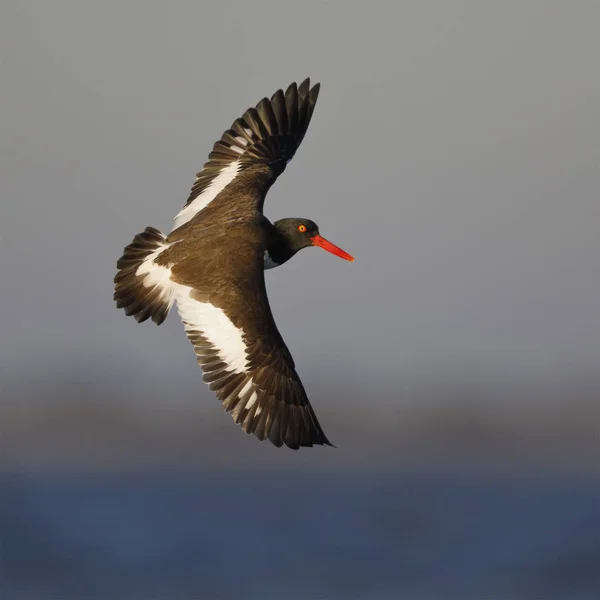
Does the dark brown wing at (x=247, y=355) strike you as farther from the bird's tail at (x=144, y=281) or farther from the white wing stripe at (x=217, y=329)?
the bird's tail at (x=144, y=281)

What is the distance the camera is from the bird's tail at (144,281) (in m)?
12.8

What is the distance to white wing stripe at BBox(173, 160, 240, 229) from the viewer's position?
46.1 ft

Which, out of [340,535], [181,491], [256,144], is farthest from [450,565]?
[256,144]

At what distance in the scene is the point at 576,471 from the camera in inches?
2474

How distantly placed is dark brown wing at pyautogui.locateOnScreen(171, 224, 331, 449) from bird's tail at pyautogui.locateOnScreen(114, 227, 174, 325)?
264 mm

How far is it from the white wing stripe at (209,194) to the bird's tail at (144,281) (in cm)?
72

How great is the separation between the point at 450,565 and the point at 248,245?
24016mm

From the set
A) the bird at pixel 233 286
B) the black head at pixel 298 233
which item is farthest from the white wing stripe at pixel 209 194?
the black head at pixel 298 233

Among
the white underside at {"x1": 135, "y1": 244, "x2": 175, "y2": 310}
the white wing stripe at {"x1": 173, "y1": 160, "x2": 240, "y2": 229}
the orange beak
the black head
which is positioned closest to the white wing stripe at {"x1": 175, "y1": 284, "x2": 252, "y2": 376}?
the white underside at {"x1": 135, "y1": 244, "x2": 175, "y2": 310}

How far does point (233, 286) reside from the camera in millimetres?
12445

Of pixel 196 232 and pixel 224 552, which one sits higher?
pixel 224 552

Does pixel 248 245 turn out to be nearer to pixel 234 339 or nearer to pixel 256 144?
pixel 234 339

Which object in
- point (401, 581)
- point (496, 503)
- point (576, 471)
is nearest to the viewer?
point (401, 581)

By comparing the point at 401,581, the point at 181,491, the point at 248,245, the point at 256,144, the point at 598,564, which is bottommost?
the point at 248,245
